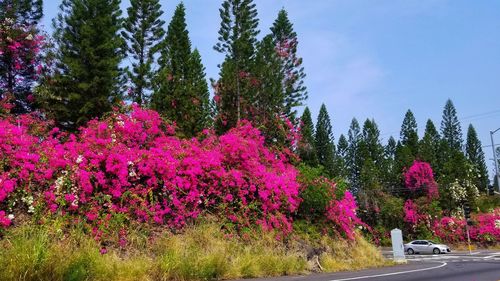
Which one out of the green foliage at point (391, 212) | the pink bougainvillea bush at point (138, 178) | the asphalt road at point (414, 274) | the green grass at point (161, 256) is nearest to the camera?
the green grass at point (161, 256)

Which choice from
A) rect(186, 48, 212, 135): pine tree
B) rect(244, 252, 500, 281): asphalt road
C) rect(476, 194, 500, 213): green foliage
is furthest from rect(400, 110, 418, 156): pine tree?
rect(244, 252, 500, 281): asphalt road

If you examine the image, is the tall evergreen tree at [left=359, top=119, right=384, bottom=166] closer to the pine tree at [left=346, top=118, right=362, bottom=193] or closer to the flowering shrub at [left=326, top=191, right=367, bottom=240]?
the pine tree at [left=346, top=118, right=362, bottom=193]

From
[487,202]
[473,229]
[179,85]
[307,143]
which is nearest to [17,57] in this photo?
[179,85]

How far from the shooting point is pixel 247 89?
30781 millimetres

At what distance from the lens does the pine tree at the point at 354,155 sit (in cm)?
6444

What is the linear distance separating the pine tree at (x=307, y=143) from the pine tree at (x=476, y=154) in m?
37.2

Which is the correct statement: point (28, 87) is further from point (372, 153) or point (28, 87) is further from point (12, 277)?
point (372, 153)

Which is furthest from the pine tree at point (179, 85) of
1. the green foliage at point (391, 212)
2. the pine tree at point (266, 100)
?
the green foliage at point (391, 212)

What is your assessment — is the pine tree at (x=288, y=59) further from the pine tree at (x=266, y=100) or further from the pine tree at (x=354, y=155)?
the pine tree at (x=354, y=155)

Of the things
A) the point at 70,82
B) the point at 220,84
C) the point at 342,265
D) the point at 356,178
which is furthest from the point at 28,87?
the point at 356,178

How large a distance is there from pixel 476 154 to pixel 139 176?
79692 millimetres

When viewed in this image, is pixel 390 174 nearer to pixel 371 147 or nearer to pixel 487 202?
pixel 371 147

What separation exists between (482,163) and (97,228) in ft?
273

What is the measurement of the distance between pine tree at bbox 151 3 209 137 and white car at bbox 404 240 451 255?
23230mm
